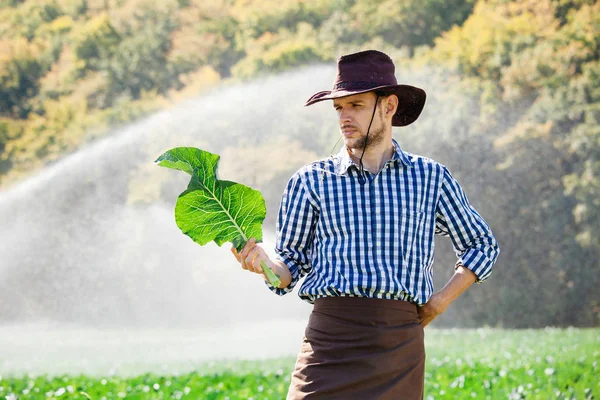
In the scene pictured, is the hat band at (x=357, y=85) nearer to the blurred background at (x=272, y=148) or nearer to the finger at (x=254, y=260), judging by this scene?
the finger at (x=254, y=260)

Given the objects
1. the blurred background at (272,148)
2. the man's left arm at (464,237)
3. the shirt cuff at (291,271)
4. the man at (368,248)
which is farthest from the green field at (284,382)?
the blurred background at (272,148)

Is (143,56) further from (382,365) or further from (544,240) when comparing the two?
(382,365)

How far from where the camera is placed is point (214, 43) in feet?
90.6

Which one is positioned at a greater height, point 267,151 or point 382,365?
point 267,151

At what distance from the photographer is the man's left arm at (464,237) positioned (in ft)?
9.53

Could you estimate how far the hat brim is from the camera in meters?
2.83

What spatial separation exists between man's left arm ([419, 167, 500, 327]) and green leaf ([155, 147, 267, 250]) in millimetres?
639

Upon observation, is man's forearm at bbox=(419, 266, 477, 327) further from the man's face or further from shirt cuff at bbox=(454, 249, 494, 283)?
the man's face

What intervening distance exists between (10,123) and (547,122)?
16670 mm

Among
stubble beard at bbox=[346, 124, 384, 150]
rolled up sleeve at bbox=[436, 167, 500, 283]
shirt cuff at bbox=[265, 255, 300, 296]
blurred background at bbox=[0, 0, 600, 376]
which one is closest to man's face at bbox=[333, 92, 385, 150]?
stubble beard at bbox=[346, 124, 384, 150]

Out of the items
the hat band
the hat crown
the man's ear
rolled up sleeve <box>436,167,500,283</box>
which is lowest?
rolled up sleeve <box>436,167,500,283</box>

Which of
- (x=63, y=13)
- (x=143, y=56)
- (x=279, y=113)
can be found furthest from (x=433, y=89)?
(x=63, y=13)

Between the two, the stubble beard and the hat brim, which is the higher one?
the hat brim

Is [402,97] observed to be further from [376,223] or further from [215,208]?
[215,208]
